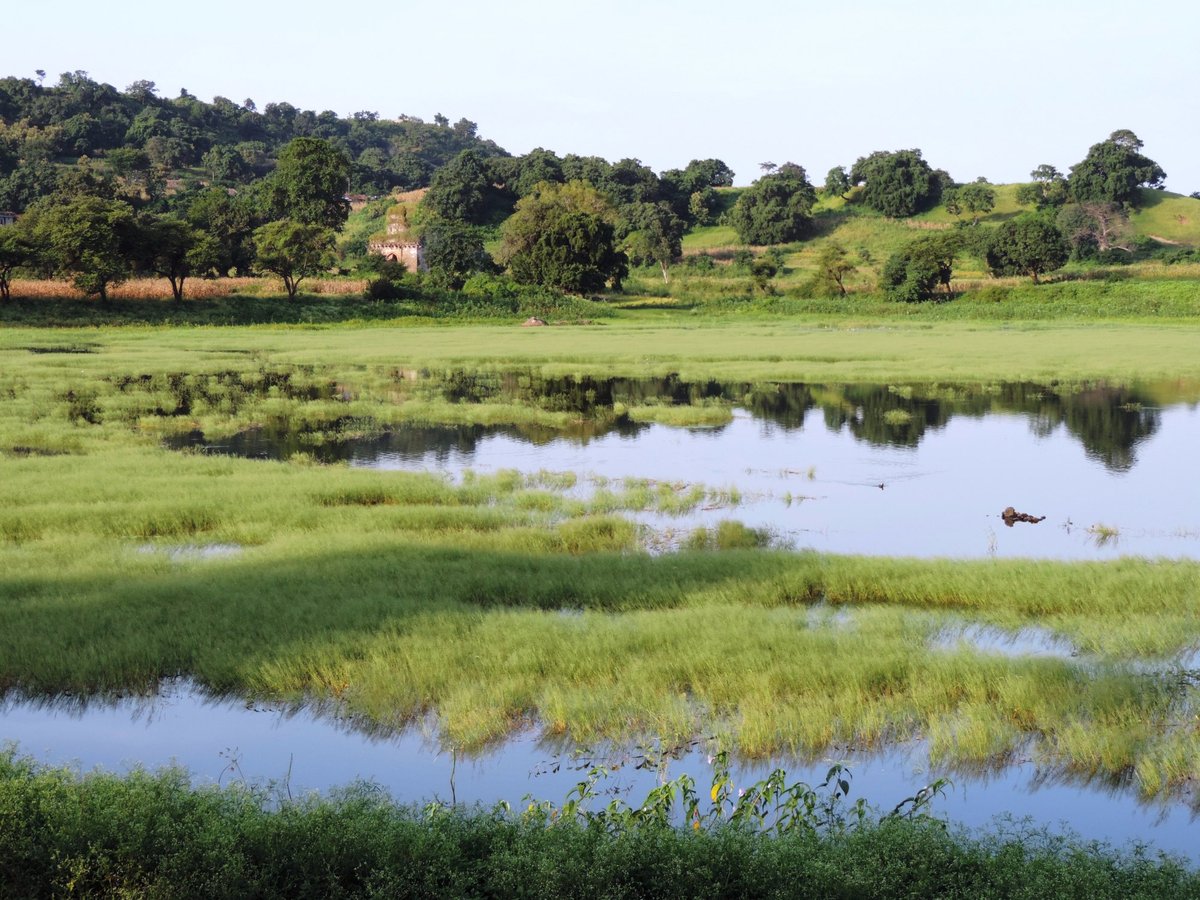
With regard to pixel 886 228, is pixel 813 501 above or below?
below

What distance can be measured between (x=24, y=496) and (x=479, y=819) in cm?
1385

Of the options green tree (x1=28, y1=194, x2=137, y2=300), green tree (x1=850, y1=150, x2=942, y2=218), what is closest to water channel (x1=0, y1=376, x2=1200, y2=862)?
green tree (x1=28, y1=194, x2=137, y2=300)

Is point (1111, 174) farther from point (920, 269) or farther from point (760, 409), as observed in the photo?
point (760, 409)

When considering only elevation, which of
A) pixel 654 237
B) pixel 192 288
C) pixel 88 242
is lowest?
pixel 192 288

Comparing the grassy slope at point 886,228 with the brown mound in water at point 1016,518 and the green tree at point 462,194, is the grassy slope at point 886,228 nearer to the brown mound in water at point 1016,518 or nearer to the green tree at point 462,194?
the green tree at point 462,194

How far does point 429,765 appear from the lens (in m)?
8.73

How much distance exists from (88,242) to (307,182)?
3811 centimetres

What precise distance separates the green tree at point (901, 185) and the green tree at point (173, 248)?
76606mm

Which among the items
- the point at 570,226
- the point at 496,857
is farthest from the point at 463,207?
the point at 496,857

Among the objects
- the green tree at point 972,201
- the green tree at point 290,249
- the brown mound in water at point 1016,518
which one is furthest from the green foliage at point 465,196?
the brown mound in water at point 1016,518

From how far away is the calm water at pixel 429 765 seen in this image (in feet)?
26.1

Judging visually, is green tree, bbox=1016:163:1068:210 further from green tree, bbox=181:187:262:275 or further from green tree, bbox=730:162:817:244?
green tree, bbox=181:187:262:275

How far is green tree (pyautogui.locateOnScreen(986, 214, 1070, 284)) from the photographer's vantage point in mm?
86250

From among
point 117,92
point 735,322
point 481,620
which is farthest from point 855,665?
point 117,92
